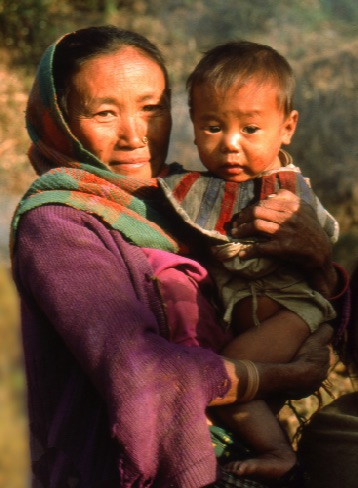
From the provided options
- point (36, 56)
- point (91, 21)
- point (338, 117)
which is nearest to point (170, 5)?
point (91, 21)

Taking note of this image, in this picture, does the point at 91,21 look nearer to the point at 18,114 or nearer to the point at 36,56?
the point at 36,56

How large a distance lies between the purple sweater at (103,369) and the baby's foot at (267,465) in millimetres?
102

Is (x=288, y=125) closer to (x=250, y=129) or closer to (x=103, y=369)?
(x=250, y=129)

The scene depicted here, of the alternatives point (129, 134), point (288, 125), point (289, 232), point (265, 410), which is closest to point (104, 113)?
point (129, 134)

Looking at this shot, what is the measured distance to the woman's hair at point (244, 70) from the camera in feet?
8.48

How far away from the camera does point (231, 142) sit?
2.59 meters

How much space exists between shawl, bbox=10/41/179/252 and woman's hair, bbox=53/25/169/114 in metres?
0.05

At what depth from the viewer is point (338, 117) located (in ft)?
21.4

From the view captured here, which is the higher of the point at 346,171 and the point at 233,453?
the point at 233,453

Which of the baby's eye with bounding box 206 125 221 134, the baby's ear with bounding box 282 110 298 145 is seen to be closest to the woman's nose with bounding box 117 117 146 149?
the baby's eye with bounding box 206 125 221 134

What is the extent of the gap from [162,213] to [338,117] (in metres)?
4.13

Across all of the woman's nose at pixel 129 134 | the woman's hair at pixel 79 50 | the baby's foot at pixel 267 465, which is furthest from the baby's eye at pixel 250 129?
the baby's foot at pixel 267 465

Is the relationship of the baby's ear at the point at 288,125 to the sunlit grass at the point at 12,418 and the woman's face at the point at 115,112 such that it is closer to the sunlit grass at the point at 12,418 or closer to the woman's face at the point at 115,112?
the woman's face at the point at 115,112

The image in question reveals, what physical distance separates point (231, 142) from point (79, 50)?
1.96 ft
